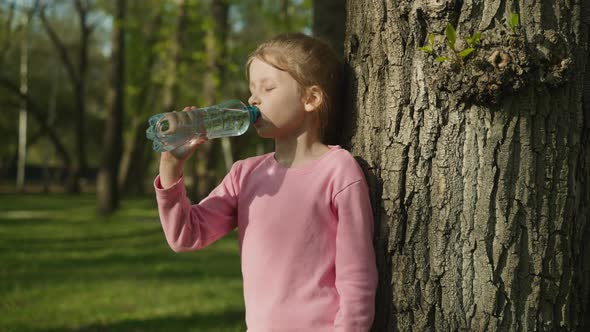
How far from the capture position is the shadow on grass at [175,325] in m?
5.42

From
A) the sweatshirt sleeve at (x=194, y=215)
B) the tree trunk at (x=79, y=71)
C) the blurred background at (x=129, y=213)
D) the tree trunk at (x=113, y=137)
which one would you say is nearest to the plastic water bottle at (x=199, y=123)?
the sweatshirt sleeve at (x=194, y=215)

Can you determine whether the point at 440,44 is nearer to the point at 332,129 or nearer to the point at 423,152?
the point at 423,152

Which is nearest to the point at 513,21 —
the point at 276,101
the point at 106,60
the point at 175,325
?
the point at 276,101

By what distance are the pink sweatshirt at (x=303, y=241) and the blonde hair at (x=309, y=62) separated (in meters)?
0.20

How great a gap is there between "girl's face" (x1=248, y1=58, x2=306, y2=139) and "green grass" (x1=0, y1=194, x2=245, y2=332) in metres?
3.23

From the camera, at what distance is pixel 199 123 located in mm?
2486

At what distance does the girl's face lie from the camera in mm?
2510

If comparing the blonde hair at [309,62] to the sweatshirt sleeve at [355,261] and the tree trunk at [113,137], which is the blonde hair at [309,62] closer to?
the sweatshirt sleeve at [355,261]

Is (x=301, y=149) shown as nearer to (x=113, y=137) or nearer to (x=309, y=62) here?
(x=309, y=62)

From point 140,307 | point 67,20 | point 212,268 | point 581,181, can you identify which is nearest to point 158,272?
point 212,268

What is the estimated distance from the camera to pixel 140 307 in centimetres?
628

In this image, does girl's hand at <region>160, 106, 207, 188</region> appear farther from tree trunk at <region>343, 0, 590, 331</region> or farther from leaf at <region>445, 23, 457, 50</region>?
leaf at <region>445, 23, 457, 50</region>

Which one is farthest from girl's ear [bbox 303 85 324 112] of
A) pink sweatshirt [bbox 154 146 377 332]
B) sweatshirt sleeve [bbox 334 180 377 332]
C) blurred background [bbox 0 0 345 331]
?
blurred background [bbox 0 0 345 331]

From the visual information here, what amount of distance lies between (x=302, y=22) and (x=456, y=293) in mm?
11952
